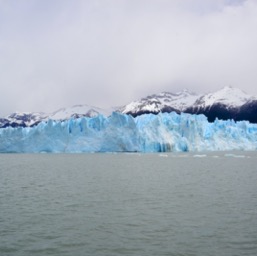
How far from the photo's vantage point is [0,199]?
14.4 m

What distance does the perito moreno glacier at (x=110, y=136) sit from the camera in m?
51.0

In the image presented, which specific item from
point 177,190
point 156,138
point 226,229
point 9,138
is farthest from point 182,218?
point 9,138

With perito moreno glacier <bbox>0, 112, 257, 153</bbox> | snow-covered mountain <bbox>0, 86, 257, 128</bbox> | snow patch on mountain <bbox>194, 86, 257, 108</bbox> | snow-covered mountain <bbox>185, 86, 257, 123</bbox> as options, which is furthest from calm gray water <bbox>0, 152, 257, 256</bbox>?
snow patch on mountain <bbox>194, 86, 257, 108</bbox>

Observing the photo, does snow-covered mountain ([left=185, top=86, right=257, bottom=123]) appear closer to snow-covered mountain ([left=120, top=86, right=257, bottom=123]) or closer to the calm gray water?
snow-covered mountain ([left=120, top=86, right=257, bottom=123])

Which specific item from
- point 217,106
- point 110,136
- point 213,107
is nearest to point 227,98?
point 217,106

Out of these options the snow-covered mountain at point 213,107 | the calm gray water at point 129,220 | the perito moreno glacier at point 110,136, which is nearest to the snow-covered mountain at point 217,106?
the snow-covered mountain at point 213,107

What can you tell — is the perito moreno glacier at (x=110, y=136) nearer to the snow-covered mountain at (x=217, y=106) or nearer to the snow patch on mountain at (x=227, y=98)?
the snow-covered mountain at (x=217, y=106)

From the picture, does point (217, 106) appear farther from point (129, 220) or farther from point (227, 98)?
point (129, 220)

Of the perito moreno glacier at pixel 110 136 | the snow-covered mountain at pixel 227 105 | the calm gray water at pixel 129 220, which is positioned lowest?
the calm gray water at pixel 129 220

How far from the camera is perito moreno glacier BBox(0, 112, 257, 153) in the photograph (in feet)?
167

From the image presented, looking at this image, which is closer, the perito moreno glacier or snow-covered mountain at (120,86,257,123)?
the perito moreno glacier

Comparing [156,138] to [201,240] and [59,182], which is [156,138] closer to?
[59,182]


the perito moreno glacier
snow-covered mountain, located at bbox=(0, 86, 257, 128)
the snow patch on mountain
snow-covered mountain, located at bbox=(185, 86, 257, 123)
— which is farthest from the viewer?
the snow patch on mountain

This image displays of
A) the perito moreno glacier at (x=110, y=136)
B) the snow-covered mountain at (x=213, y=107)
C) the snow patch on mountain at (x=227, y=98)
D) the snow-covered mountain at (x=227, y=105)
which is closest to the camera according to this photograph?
the perito moreno glacier at (x=110, y=136)
